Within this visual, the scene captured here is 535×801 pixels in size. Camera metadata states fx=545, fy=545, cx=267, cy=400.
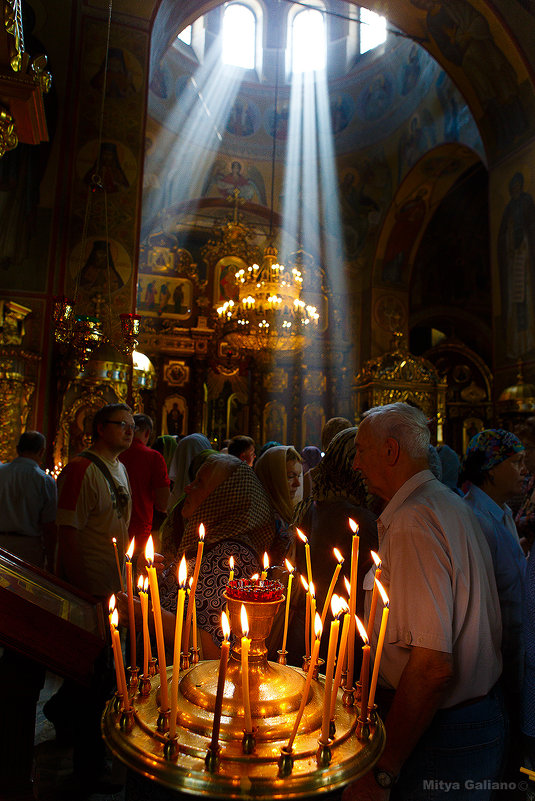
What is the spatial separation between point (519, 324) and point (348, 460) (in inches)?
318

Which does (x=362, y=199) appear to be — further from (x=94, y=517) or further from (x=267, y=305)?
(x=94, y=517)

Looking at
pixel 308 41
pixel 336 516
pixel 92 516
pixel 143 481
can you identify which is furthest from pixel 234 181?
pixel 336 516

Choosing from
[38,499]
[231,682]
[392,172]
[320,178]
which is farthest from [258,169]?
[231,682]

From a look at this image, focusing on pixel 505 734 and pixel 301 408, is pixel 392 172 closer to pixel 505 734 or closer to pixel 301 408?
pixel 301 408

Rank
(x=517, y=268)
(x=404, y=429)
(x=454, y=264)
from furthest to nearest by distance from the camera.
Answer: (x=454, y=264) < (x=517, y=268) < (x=404, y=429)

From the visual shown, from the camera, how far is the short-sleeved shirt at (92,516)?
2.73m

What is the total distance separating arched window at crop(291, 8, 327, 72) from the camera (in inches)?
602

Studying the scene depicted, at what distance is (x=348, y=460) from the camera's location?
6.54 feet

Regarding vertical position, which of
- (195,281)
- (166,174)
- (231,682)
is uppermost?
(166,174)

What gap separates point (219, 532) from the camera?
6.84ft

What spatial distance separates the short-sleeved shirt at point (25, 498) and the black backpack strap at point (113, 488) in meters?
0.97

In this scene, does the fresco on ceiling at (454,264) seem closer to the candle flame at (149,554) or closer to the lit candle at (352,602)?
the lit candle at (352,602)

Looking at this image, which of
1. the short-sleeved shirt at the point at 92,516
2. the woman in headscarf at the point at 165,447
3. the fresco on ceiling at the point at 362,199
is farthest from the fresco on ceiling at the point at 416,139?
the short-sleeved shirt at the point at 92,516

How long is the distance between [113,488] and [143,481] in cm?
100
